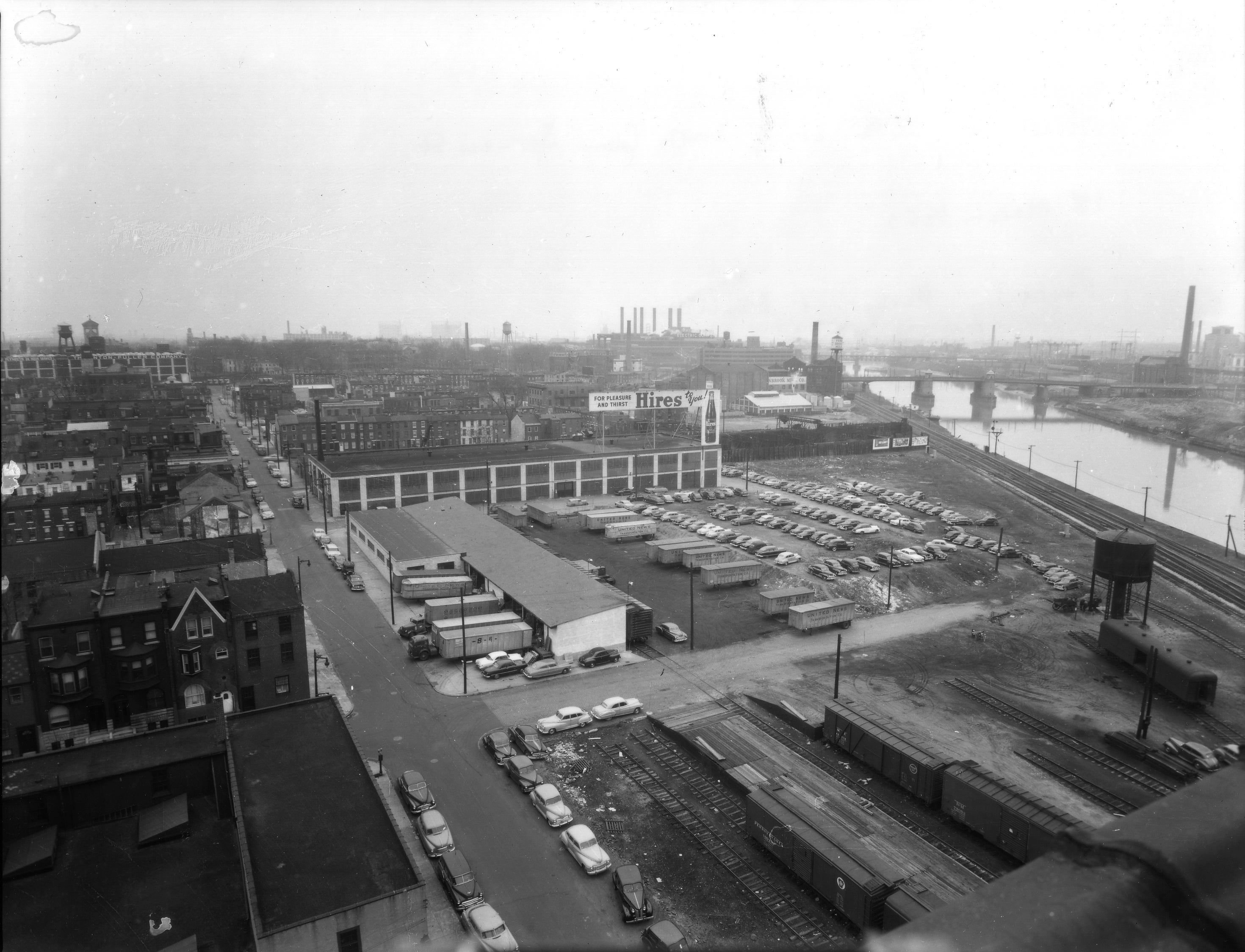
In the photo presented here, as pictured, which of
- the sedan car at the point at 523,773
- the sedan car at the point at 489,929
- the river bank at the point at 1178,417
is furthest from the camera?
the river bank at the point at 1178,417

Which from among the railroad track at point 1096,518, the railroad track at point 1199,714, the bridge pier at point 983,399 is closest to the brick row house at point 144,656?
the railroad track at point 1199,714

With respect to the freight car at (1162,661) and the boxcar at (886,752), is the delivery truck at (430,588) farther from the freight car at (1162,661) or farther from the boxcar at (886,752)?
the freight car at (1162,661)

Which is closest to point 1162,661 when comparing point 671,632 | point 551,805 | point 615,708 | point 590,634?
point 671,632

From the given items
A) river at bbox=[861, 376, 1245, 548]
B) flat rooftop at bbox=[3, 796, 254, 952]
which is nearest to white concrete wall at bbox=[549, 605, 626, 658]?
flat rooftop at bbox=[3, 796, 254, 952]

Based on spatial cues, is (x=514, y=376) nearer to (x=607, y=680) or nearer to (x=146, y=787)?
(x=607, y=680)

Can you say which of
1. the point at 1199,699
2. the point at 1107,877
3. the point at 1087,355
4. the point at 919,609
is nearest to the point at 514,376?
the point at 919,609

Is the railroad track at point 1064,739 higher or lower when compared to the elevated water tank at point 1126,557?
lower
